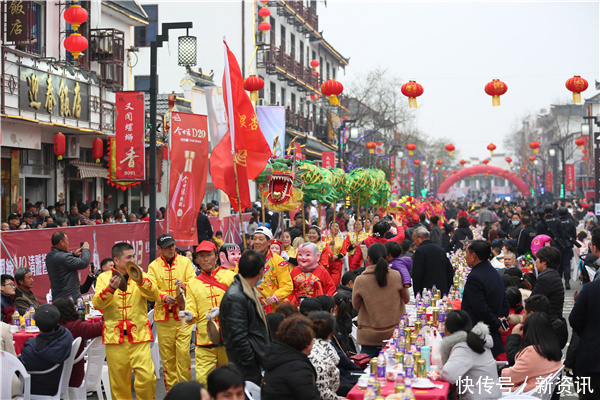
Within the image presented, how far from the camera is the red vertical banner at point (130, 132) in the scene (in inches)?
628

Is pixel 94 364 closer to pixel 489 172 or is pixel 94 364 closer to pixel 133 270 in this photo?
pixel 133 270

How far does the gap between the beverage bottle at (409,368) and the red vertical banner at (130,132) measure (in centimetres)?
1072

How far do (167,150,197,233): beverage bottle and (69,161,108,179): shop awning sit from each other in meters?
9.22

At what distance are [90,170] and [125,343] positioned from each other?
46.7 ft

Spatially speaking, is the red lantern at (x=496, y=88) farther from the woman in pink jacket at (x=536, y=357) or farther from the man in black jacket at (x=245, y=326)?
the man in black jacket at (x=245, y=326)

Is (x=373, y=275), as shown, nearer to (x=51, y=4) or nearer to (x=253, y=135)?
(x=253, y=135)

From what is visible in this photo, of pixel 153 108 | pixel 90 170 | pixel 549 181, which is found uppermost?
pixel 549 181

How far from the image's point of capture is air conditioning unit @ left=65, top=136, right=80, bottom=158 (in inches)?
766

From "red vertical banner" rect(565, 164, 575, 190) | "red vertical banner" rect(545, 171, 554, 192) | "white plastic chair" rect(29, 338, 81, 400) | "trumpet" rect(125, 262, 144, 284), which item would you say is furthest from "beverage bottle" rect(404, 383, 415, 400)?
"red vertical banner" rect(545, 171, 554, 192)

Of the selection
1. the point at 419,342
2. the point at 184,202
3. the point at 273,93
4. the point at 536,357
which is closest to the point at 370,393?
the point at 419,342

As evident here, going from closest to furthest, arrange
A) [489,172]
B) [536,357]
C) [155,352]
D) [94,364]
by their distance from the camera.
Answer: [536,357], [94,364], [155,352], [489,172]

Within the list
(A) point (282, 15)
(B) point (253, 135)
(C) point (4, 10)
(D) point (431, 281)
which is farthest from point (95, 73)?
(A) point (282, 15)

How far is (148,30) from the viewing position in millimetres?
29531

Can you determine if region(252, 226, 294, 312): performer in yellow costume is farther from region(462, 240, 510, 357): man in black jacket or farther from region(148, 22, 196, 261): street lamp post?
region(148, 22, 196, 261): street lamp post
